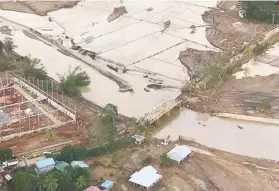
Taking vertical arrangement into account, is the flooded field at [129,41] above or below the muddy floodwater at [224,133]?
above

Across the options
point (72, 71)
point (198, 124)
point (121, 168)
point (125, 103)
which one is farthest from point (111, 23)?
point (121, 168)

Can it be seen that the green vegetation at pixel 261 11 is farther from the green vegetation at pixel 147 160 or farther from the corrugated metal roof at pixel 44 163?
the corrugated metal roof at pixel 44 163

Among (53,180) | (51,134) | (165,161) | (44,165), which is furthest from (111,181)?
(51,134)

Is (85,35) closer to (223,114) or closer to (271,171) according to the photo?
(223,114)

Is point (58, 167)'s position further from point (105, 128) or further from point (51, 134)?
point (51, 134)

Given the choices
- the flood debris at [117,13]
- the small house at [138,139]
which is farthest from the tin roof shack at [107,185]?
the flood debris at [117,13]
